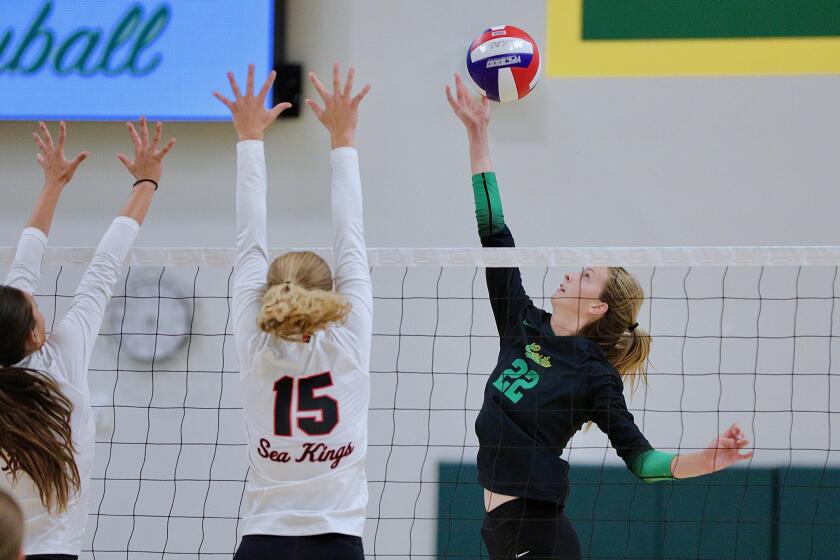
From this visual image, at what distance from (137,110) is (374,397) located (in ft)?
7.19

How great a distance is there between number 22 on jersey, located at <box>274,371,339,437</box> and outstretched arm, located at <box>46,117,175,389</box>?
1.95 ft

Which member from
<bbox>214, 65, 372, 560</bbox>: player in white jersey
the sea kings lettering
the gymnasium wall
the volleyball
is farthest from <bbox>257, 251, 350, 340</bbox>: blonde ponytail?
the gymnasium wall

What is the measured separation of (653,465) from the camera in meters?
3.10

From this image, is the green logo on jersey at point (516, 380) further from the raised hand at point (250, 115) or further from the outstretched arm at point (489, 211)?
the raised hand at point (250, 115)

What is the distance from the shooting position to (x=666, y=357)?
5715mm

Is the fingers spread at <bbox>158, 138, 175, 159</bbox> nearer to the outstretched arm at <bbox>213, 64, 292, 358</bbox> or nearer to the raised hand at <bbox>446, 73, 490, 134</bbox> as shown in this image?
the outstretched arm at <bbox>213, 64, 292, 358</bbox>

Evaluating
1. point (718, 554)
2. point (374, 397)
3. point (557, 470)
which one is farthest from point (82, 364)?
point (718, 554)

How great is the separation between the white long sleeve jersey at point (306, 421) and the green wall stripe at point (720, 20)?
3.64 m

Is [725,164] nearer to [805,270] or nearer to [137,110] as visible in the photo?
[805,270]

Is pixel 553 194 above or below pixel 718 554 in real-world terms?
above

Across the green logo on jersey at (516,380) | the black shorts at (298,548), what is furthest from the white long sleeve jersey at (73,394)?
the green logo on jersey at (516,380)

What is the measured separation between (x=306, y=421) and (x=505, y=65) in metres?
1.92

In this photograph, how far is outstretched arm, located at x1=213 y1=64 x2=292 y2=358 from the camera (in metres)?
2.66

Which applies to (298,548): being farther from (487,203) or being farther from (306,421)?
(487,203)
